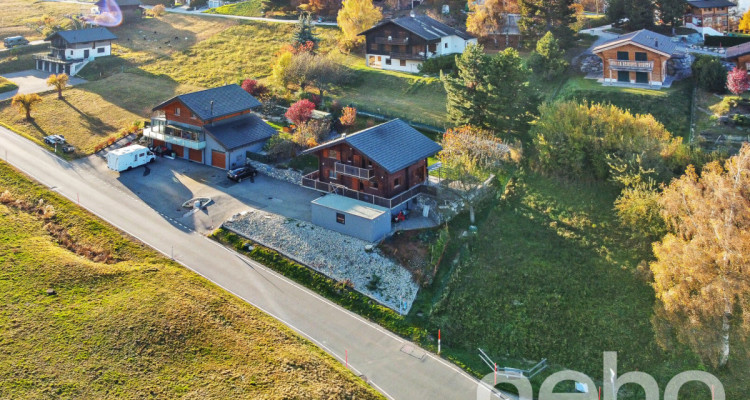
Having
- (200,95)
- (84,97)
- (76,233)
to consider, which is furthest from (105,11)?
(76,233)

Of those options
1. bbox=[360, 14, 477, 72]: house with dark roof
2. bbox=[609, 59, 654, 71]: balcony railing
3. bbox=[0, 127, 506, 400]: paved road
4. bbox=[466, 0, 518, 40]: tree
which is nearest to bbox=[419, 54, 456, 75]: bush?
bbox=[360, 14, 477, 72]: house with dark roof

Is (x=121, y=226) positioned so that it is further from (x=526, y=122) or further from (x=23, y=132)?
(x=526, y=122)

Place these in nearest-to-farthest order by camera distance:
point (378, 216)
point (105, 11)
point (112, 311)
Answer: point (112, 311)
point (378, 216)
point (105, 11)

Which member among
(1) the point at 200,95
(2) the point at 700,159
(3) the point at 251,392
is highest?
(1) the point at 200,95

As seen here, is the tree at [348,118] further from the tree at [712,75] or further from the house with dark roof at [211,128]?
the tree at [712,75]

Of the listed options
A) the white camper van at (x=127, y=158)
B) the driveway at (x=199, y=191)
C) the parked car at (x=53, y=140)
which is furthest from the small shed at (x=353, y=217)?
the parked car at (x=53, y=140)
